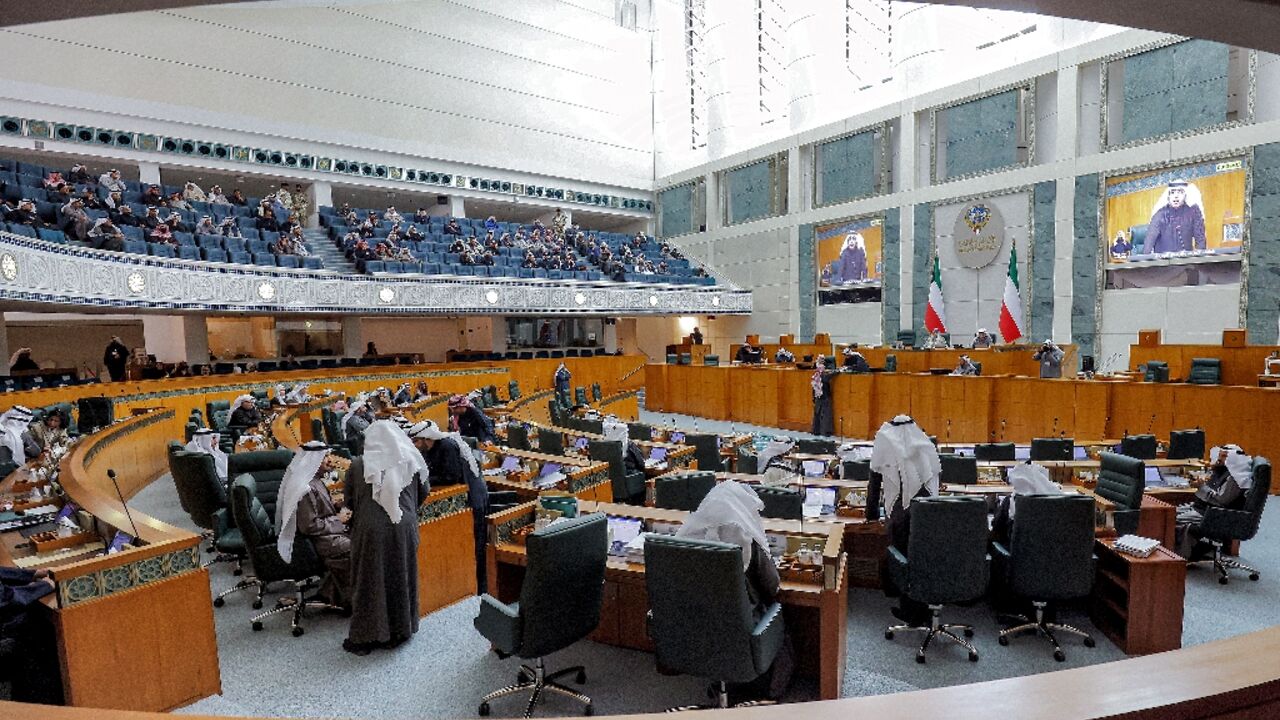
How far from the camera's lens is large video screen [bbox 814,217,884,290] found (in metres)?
21.7

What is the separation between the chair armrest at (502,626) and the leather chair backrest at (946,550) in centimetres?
263

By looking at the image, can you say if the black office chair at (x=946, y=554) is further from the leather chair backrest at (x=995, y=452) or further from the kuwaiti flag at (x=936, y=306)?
the kuwaiti flag at (x=936, y=306)

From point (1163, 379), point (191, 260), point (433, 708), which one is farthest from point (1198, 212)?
point (191, 260)

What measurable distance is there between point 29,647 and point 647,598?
327 centimetres

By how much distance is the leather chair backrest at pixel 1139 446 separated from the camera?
7258 mm

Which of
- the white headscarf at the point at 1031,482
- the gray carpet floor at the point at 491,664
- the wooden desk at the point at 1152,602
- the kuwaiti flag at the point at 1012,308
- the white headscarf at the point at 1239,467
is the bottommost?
the gray carpet floor at the point at 491,664

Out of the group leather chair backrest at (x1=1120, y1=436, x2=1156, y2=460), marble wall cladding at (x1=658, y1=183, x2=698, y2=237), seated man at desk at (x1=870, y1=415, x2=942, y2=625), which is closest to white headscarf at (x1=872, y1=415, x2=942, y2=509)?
seated man at desk at (x1=870, y1=415, x2=942, y2=625)

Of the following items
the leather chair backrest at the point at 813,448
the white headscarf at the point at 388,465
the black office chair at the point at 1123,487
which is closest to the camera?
the white headscarf at the point at 388,465

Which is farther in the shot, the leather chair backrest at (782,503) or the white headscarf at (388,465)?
the leather chair backrest at (782,503)

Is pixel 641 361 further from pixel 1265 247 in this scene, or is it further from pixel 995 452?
pixel 995 452

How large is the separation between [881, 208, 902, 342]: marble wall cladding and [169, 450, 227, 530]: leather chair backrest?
63.2 ft

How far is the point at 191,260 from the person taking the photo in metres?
15.0

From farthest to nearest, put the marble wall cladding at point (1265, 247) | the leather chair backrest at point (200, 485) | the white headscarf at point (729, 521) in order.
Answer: the marble wall cladding at point (1265, 247) < the leather chair backrest at point (200, 485) < the white headscarf at point (729, 521)

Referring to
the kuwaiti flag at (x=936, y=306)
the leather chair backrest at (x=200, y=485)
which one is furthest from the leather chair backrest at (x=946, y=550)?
the kuwaiti flag at (x=936, y=306)
